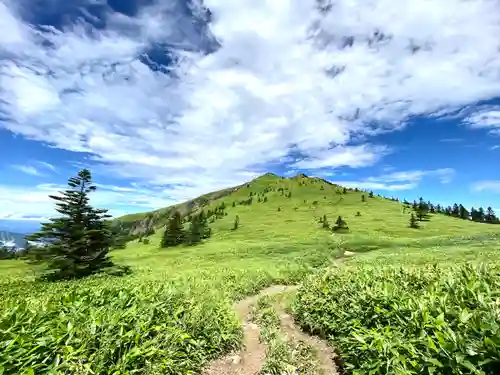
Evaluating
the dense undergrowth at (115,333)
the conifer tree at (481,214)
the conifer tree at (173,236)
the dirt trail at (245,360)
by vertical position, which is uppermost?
the conifer tree at (481,214)

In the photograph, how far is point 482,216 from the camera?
157500 mm

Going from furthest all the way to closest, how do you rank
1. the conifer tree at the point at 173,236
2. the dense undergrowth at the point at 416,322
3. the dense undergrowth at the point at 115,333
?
the conifer tree at the point at 173,236 → the dense undergrowth at the point at 115,333 → the dense undergrowth at the point at 416,322

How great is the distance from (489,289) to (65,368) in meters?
10.7

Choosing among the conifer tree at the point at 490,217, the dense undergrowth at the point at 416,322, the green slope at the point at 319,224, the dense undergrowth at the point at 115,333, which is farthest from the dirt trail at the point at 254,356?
the conifer tree at the point at 490,217

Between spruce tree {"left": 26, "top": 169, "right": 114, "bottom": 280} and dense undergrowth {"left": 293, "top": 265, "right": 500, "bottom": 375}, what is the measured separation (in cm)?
3007

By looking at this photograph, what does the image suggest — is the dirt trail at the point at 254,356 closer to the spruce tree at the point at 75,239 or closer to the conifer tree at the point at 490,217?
the spruce tree at the point at 75,239

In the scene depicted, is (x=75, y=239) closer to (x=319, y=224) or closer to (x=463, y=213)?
(x=319, y=224)

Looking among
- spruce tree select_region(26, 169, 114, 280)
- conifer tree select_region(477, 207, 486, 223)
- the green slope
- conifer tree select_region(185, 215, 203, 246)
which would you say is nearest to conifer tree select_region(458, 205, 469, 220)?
conifer tree select_region(477, 207, 486, 223)

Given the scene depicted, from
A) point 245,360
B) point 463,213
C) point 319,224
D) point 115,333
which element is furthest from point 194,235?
point 463,213

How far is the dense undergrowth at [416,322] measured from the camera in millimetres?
6430

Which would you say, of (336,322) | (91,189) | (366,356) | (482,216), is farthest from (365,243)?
(482,216)

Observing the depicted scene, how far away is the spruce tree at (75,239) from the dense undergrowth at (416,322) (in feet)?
98.7

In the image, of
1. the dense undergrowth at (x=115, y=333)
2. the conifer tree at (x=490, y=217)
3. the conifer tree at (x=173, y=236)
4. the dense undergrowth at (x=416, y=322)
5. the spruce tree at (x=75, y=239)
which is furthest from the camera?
the conifer tree at (x=490, y=217)

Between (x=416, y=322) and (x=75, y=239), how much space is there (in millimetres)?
36964
